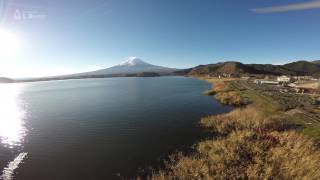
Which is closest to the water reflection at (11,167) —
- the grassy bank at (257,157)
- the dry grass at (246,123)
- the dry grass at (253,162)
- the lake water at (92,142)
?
the lake water at (92,142)

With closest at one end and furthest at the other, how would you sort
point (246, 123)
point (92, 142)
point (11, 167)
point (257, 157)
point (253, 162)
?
point (253, 162) → point (257, 157) → point (11, 167) → point (92, 142) → point (246, 123)

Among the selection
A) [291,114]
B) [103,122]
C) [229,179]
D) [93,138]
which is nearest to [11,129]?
[103,122]

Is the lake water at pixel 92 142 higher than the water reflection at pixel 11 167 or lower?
higher

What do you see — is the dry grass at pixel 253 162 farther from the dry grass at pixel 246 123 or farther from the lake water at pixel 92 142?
the dry grass at pixel 246 123

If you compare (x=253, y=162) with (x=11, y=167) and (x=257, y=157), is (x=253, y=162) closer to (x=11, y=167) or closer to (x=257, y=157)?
(x=257, y=157)

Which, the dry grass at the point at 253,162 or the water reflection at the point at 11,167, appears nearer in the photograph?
the dry grass at the point at 253,162

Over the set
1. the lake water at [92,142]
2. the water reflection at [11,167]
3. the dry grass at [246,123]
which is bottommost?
the water reflection at [11,167]

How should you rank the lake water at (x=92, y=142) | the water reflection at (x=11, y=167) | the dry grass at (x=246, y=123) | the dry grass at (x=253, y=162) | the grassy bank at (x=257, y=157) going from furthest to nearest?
the dry grass at (x=246, y=123) < the lake water at (x=92, y=142) < the water reflection at (x=11, y=167) < the grassy bank at (x=257, y=157) < the dry grass at (x=253, y=162)

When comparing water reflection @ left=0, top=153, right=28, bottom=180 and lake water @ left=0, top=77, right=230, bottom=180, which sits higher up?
lake water @ left=0, top=77, right=230, bottom=180

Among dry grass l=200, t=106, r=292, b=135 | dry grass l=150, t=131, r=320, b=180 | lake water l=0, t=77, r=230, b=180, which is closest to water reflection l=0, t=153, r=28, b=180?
lake water l=0, t=77, r=230, b=180

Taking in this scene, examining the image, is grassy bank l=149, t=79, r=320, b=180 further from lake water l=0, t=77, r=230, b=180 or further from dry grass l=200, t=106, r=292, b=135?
lake water l=0, t=77, r=230, b=180

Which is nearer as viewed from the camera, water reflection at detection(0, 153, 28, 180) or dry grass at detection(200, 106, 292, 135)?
water reflection at detection(0, 153, 28, 180)

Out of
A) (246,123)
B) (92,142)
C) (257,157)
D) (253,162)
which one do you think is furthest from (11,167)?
(246,123)

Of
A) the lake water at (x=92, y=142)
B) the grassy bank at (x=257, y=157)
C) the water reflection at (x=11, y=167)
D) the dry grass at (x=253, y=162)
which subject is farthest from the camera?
the lake water at (x=92, y=142)
